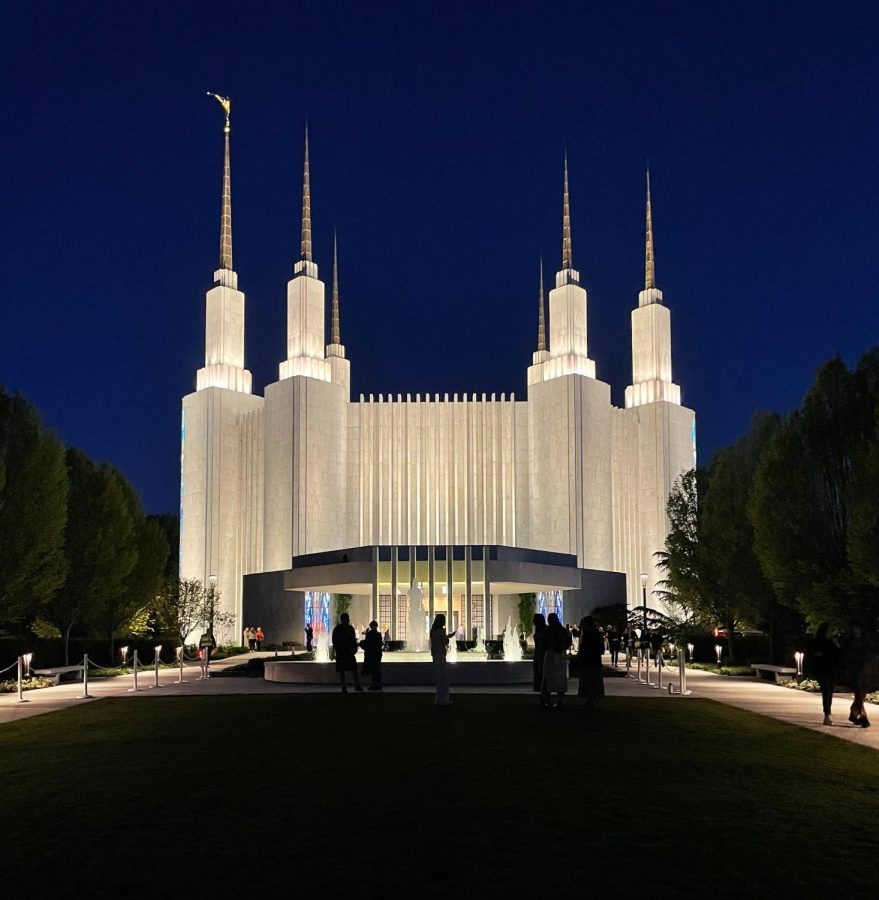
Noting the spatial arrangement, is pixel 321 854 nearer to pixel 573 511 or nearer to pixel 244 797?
pixel 244 797

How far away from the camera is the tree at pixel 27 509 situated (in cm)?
2586

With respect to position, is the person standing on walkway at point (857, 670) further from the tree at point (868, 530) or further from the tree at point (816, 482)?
the tree at point (816, 482)

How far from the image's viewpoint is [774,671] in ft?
88.4

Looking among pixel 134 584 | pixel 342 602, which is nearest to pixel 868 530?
pixel 134 584

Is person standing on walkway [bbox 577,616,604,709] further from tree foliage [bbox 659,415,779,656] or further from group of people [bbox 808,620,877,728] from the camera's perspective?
tree foliage [bbox 659,415,779,656]

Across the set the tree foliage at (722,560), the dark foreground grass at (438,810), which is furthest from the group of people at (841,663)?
the tree foliage at (722,560)

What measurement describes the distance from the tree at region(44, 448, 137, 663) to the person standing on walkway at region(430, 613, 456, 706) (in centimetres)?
1791

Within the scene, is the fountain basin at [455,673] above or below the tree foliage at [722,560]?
below

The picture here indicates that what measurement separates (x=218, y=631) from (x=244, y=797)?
175 ft

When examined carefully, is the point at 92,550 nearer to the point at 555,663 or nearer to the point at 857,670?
the point at 555,663

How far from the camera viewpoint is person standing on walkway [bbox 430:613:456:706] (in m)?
17.3

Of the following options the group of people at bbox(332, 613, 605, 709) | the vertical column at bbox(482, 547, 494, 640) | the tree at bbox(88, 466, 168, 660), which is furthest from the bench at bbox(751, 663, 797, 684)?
the tree at bbox(88, 466, 168, 660)

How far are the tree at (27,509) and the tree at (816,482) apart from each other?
16913 millimetres

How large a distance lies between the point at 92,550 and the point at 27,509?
665 cm
